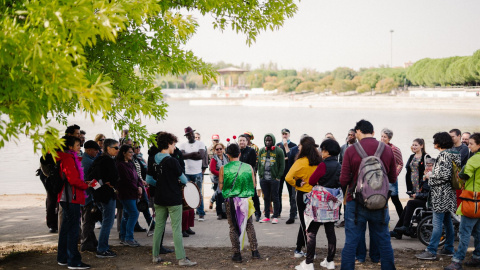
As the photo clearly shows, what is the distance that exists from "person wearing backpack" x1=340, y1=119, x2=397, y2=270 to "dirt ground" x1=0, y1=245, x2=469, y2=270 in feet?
3.24

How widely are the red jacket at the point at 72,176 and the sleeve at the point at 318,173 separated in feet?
9.63

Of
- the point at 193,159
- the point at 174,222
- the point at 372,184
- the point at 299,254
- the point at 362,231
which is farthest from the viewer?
the point at 193,159

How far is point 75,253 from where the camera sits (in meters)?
6.45

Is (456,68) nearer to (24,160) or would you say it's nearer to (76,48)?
(24,160)

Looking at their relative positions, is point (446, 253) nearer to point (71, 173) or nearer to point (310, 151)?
point (310, 151)

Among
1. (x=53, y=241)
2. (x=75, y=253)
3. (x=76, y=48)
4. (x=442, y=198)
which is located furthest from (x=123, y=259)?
(x=442, y=198)

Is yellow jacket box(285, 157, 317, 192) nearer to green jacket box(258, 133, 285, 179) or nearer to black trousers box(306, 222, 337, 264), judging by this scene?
black trousers box(306, 222, 337, 264)

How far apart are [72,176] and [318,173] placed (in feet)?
10.3

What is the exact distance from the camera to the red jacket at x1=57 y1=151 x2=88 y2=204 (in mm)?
6277

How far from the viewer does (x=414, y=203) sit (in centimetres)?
779

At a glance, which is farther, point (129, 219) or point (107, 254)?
point (129, 219)

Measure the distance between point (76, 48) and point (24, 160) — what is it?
23.2 meters

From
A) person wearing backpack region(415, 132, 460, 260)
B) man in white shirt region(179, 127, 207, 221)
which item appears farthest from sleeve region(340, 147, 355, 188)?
man in white shirt region(179, 127, 207, 221)

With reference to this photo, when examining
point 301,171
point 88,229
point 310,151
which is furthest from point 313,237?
point 88,229
